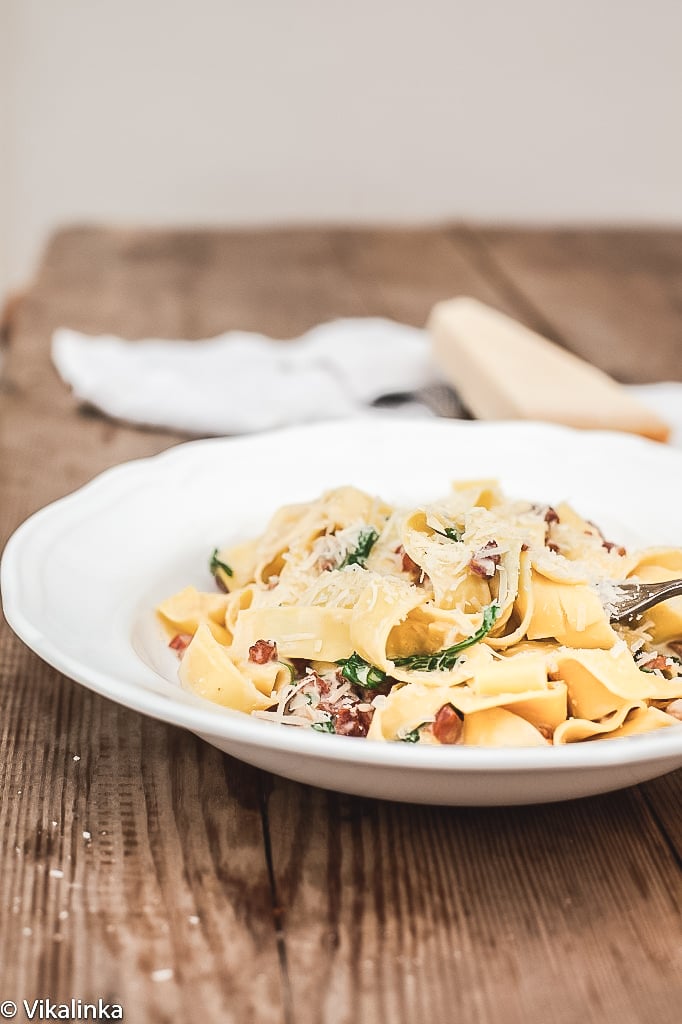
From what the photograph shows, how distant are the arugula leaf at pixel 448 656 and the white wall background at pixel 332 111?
4822 mm

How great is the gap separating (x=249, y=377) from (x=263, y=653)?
4.68 ft

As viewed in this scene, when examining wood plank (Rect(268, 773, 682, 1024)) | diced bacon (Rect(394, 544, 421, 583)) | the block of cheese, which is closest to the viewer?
wood plank (Rect(268, 773, 682, 1024))

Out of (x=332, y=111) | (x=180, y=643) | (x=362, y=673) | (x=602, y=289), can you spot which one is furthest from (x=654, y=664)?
(x=332, y=111)

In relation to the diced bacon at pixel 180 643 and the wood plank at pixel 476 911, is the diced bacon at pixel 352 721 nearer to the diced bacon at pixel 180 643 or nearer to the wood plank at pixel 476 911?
the wood plank at pixel 476 911

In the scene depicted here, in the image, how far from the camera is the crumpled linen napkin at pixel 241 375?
7.93 ft

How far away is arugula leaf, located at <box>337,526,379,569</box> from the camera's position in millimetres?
1396

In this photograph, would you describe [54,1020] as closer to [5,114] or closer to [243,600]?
[243,600]

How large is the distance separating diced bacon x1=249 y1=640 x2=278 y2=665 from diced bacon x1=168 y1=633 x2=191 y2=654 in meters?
0.11

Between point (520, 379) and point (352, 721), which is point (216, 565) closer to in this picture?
point (352, 721)

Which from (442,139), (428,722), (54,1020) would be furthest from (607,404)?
(442,139)

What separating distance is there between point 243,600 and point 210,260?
2.47 m

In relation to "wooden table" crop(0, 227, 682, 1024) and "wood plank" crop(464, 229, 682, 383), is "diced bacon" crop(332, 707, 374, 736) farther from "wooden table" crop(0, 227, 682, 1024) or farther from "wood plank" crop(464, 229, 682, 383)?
"wood plank" crop(464, 229, 682, 383)

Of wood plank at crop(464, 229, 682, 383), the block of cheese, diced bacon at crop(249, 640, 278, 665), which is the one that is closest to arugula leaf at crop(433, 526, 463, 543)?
diced bacon at crop(249, 640, 278, 665)

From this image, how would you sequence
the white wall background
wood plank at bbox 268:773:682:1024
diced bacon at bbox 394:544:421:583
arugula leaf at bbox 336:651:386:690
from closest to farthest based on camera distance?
wood plank at bbox 268:773:682:1024, arugula leaf at bbox 336:651:386:690, diced bacon at bbox 394:544:421:583, the white wall background
